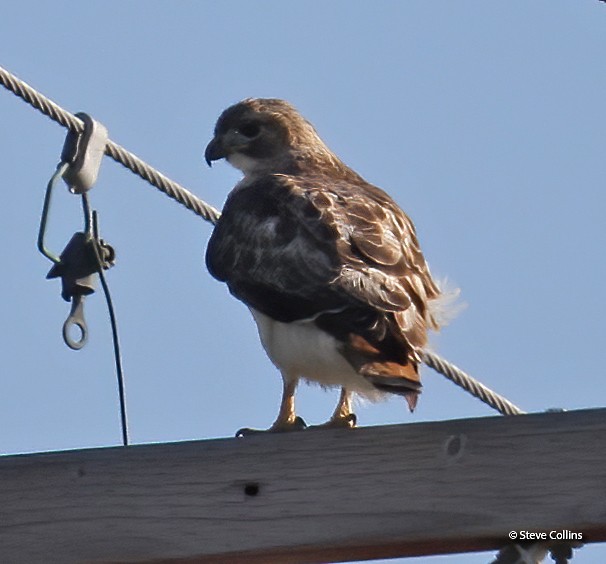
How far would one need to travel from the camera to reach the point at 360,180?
592 cm

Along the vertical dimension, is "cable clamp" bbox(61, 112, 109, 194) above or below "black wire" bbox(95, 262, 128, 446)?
above

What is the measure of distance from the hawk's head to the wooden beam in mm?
3166

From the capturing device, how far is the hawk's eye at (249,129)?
6402mm

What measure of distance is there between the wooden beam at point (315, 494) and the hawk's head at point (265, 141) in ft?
10.4

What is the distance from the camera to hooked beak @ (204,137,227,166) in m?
6.34

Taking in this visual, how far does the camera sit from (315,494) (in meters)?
3.07

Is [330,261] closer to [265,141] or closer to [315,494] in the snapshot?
[315,494]

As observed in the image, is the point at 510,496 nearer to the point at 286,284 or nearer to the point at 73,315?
the point at 286,284

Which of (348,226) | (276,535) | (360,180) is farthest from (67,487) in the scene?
(360,180)

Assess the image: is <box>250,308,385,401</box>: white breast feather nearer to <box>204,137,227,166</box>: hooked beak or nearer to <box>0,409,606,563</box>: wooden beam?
<box>0,409,606,563</box>: wooden beam

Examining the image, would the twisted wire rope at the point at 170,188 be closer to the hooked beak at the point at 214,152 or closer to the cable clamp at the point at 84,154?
the cable clamp at the point at 84,154

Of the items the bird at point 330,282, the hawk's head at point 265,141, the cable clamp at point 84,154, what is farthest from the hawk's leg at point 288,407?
the hawk's head at point 265,141

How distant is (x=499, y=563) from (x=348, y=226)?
1.89 m

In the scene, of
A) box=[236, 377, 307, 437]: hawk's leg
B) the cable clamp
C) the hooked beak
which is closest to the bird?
box=[236, 377, 307, 437]: hawk's leg
